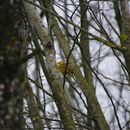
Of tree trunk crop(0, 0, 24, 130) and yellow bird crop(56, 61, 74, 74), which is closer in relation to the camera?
tree trunk crop(0, 0, 24, 130)

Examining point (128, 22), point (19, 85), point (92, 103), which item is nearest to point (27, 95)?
point (92, 103)

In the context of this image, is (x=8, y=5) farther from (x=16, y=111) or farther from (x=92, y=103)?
(x=92, y=103)

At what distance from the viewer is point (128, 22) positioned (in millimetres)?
3795

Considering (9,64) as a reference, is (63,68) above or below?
above

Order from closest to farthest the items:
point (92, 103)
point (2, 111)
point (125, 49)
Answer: point (2, 111)
point (125, 49)
point (92, 103)

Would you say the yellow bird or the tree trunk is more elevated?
the yellow bird

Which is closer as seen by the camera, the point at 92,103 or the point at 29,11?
the point at 29,11

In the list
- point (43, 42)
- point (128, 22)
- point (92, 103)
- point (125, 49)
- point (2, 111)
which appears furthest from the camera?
point (92, 103)

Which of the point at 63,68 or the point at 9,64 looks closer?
the point at 9,64

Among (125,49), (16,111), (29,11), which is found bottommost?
(16,111)

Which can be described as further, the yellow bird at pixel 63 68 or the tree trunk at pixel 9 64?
the yellow bird at pixel 63 68

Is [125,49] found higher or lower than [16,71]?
higher

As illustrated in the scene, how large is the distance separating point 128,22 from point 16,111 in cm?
242

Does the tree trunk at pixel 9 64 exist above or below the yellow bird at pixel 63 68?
below
